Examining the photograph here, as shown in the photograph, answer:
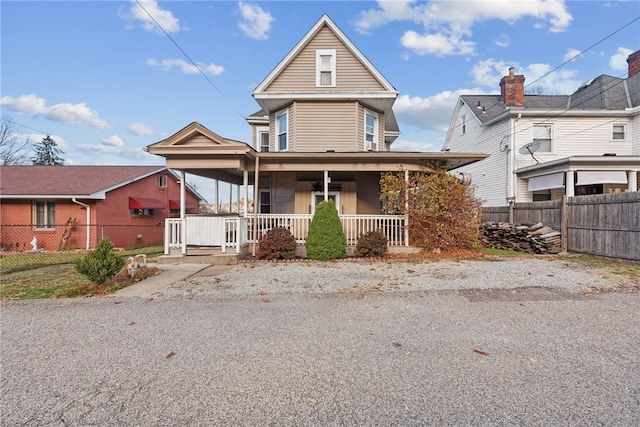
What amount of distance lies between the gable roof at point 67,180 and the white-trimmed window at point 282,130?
35.2 feet

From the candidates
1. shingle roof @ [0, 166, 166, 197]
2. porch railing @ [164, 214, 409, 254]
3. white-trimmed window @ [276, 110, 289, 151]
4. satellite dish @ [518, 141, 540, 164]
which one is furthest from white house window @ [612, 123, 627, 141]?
shingle roof @ [0, 166, 166, 197]

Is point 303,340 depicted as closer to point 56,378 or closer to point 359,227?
point 56,378

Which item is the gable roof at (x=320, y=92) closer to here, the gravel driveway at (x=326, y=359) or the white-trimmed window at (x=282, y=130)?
the white-trimmed window at (x=282, y=130)

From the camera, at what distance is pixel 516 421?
2.31 meters

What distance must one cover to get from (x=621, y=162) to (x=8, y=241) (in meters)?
29.8

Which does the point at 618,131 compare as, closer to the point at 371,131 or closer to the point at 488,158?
the point at 488,158

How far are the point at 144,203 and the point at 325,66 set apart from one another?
1403 cm

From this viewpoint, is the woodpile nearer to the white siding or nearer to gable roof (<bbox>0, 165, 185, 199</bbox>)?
Answer: the white siding

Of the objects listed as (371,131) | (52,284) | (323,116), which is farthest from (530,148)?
(52,284)

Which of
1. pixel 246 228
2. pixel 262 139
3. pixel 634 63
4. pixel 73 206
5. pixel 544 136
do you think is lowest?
pixel 246 228

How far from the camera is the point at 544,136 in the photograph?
17.3 meters

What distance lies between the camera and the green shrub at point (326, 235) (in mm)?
10078

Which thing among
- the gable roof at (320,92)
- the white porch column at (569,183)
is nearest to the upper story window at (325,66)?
the gable roof at (320,92)

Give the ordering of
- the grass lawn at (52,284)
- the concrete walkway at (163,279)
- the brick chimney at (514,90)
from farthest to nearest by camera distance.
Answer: the brick chimney at (514,90), the concrete walkway at (163,279), the grass lawn at (52,284)
